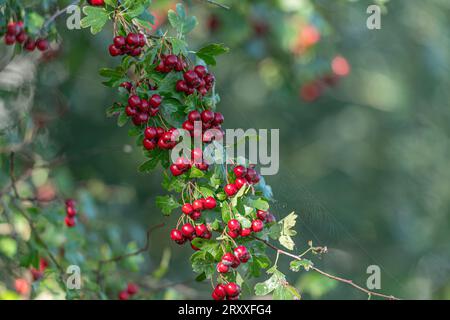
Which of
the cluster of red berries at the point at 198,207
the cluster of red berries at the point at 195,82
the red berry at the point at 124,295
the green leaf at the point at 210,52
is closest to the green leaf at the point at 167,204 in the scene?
the cluster of red berries at the point at 198,207

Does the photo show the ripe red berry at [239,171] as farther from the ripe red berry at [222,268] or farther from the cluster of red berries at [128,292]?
the cluster of red berries at [128,292]

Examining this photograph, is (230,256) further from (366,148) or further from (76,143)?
(366,148)

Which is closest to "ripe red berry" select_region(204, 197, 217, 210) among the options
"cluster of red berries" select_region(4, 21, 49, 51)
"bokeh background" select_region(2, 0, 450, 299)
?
"bokeh background" select_region(2, 0, 450, 299)

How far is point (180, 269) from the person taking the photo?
505cm

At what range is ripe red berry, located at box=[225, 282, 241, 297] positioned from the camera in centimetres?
169

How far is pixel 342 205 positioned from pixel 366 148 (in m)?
1.03

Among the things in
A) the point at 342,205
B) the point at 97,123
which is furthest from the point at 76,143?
the point at 342,205

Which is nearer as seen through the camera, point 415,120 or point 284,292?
point 284,292

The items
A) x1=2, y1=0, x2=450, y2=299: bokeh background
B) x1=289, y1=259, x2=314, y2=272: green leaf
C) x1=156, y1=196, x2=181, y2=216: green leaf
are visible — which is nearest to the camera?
x1=289, y1=259, x2=314, y2=272: green leaf

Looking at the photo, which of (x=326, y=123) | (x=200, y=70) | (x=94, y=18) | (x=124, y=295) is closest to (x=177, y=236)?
(x=200, y=70)

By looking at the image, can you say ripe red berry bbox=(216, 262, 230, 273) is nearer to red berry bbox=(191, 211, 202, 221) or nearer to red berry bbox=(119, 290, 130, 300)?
red berry bbox=(191, 211, 202, 221)

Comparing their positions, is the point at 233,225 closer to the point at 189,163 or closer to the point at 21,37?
the point at 189,163

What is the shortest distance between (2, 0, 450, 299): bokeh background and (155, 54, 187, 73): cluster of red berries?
841 millimetres

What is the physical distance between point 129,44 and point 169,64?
116 mm
